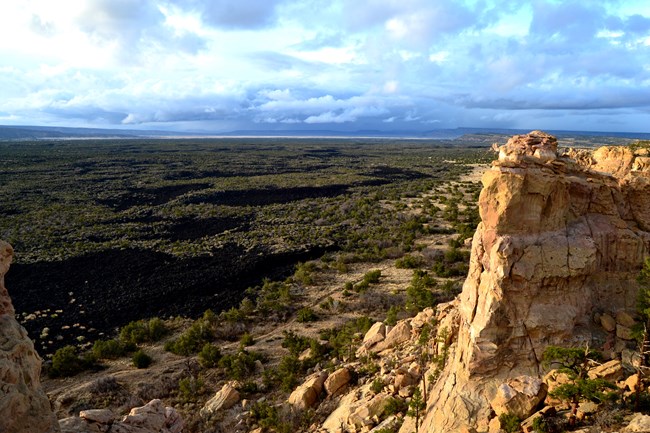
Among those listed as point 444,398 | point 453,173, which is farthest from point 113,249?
point 453,173

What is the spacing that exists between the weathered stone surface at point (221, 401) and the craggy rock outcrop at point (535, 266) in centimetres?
863

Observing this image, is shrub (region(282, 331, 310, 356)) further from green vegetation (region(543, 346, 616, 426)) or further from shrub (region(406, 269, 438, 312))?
green vegetation (region(543, 346, 616, 426))

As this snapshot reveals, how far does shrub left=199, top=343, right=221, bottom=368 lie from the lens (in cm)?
2053

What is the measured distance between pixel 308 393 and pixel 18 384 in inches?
396

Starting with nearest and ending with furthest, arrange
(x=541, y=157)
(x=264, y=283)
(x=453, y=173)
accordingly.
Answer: (x=541, y=157) < (x=264, y=283) < (x=453, y=173)

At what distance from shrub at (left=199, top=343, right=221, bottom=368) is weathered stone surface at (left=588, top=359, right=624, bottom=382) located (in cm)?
1608

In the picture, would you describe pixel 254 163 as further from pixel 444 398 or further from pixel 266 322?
pixel 444 398

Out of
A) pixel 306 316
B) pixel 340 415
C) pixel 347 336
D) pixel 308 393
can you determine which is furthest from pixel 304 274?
pixel 340 415

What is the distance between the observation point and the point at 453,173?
324ft

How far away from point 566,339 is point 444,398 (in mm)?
3739

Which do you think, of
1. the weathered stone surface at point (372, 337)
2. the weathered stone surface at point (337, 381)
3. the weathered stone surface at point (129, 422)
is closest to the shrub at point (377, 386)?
the weathered stone surface at point (337, 381)

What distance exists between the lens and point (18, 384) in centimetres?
874

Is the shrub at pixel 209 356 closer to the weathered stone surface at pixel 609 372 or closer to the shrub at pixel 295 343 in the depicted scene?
the shrub at pixel 295 343

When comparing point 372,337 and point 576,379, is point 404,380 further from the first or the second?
point 576,379
